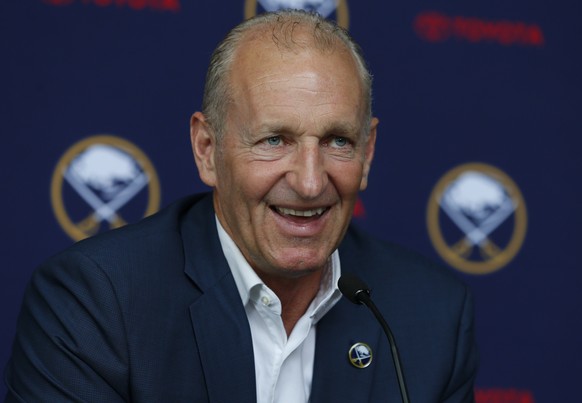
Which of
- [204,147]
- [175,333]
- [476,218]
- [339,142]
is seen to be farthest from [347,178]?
[476,218]

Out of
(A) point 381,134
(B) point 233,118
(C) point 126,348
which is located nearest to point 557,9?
(A) point 381,134

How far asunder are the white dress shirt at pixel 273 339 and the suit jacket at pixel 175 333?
1.3 inches

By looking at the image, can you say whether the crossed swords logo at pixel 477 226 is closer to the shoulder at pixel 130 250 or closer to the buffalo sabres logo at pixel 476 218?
the buffalo sabres logo at pixel 476 218

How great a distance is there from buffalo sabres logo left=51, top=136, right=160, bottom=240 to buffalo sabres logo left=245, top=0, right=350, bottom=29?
0.42 metres

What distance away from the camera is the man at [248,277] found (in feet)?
5.13

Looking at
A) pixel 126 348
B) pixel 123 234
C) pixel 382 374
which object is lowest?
pixel 382 374

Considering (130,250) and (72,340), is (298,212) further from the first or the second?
(72,340)

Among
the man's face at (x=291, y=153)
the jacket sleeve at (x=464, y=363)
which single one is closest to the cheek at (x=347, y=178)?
the man's face at (x=291, y=153)

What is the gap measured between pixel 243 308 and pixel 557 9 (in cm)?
127

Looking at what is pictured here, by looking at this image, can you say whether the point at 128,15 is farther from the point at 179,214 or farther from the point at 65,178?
the point at 179,214

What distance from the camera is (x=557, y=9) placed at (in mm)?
2447

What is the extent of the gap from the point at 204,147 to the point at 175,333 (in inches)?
13.9

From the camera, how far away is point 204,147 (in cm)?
176

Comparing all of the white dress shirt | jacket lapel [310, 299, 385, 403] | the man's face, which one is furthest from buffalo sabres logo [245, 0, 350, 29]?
jacket lapel [310, 299, 385, 403]
